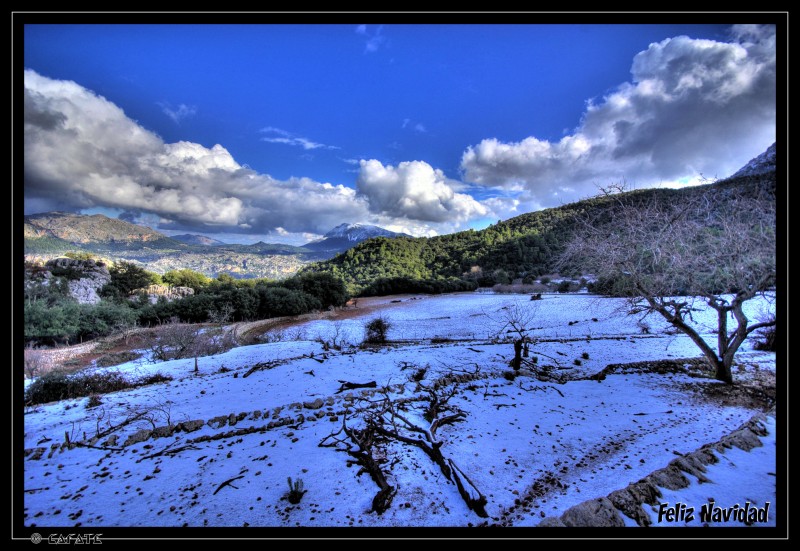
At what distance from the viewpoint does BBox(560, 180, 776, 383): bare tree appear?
2775 mm

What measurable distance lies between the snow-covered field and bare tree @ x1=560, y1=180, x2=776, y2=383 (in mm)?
411

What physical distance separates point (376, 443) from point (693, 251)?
14.8 ft

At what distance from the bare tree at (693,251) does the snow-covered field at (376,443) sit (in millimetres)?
411

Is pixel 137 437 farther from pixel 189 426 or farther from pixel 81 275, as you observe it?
pixel 81 275

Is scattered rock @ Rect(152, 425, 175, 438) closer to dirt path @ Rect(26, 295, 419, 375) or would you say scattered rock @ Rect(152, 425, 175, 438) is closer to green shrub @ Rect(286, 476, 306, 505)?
green shrub @ Rect(286, 476, 306, 505)

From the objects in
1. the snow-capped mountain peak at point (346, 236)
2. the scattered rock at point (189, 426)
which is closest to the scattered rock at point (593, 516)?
the scattered rock at point (189, 426)

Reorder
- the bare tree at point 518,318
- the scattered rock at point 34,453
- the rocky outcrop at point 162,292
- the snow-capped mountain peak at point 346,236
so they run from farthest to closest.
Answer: the rocky outcrop at point 162,292 → the snow-capped mountain peak at point 346,236 → the bare tree at point 518,318 → the scattered rock at point 34,453

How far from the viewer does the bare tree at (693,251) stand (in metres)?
2.78

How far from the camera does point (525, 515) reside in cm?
178

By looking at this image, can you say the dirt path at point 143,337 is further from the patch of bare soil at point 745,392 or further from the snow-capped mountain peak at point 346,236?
the patch of bare soil at point 745,392

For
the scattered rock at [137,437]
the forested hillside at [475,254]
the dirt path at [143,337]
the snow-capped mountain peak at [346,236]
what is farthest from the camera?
the forested hillside at [475,254]

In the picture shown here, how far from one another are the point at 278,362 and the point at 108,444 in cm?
261
